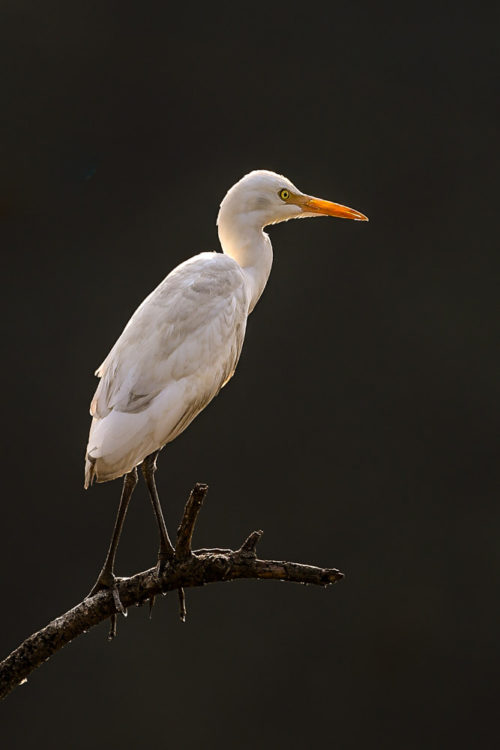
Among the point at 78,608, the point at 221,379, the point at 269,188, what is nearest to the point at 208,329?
the point at 221,379

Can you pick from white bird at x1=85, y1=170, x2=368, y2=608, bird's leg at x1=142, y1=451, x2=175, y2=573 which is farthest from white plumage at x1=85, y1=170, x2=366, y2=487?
bird's leg at x1=142, y1=451, x2=175, y2=573

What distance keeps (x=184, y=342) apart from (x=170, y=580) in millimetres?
486

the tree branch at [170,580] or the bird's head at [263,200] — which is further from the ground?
the bird's head at [263,200]

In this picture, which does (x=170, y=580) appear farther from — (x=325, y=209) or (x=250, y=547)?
(x=325, y=209)

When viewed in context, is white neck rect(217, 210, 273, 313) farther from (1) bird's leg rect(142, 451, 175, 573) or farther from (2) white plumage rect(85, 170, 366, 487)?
(1) bird's leg rect(142, 451, 175, 573)

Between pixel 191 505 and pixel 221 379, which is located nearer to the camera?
pixel 191 505

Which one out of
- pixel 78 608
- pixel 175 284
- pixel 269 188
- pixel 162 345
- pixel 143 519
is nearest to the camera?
pixel 78 608

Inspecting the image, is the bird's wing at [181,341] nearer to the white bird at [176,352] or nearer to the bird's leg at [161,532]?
the white bird at [176,352]

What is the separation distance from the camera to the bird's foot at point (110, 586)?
1.73 metres

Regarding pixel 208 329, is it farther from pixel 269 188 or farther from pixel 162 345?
pixel 269 188

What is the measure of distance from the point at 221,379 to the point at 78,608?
0.56 m

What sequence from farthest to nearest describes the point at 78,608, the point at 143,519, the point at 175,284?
the point at 143,519 < the point at 175,284 < the point at 78,608

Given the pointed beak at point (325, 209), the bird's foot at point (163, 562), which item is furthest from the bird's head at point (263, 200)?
the bird's foot at point (163, 562)

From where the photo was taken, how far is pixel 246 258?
2.29m
